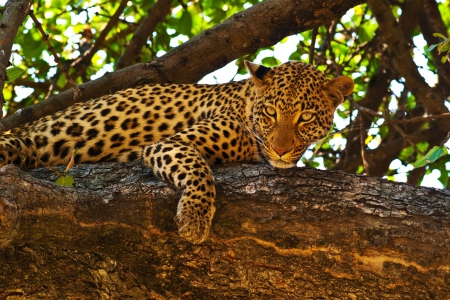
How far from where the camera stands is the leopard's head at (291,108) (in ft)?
19.9

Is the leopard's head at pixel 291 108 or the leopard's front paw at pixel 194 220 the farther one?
the leopard's head at pixel 291 108

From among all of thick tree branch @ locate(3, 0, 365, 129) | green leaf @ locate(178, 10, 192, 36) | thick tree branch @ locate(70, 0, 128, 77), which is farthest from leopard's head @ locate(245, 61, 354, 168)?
thick tree branch @ locate(70, 0, 128, 77)

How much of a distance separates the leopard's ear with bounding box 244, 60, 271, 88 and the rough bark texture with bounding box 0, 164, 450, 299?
1679mm

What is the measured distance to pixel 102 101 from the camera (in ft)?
23.1

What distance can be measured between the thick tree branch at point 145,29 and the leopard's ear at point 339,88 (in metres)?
2.52

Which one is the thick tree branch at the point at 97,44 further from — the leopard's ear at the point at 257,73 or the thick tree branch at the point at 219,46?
the leopard's ear at the point at 257,73

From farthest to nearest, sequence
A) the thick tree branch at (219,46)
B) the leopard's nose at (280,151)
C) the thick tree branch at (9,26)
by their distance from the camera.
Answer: the thick tree branch at (219,46)
the leopard's nose at (280,151)
the thick tree branch at (9,26)

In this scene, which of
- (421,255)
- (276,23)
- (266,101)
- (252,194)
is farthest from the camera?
(276,23)

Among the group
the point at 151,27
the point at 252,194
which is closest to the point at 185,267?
the point at 252,194

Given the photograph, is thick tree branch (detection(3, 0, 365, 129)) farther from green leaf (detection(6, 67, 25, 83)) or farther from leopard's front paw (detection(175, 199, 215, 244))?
leopard's front paw (detection(175, 199, 215, 244))

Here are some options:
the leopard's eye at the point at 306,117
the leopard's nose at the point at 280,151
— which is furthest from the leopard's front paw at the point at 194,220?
the leopard's eye at the point at 306,117

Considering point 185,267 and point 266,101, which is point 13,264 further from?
point 266,101

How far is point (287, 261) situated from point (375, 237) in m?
0.55

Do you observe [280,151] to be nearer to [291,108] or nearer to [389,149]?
[291,108]
